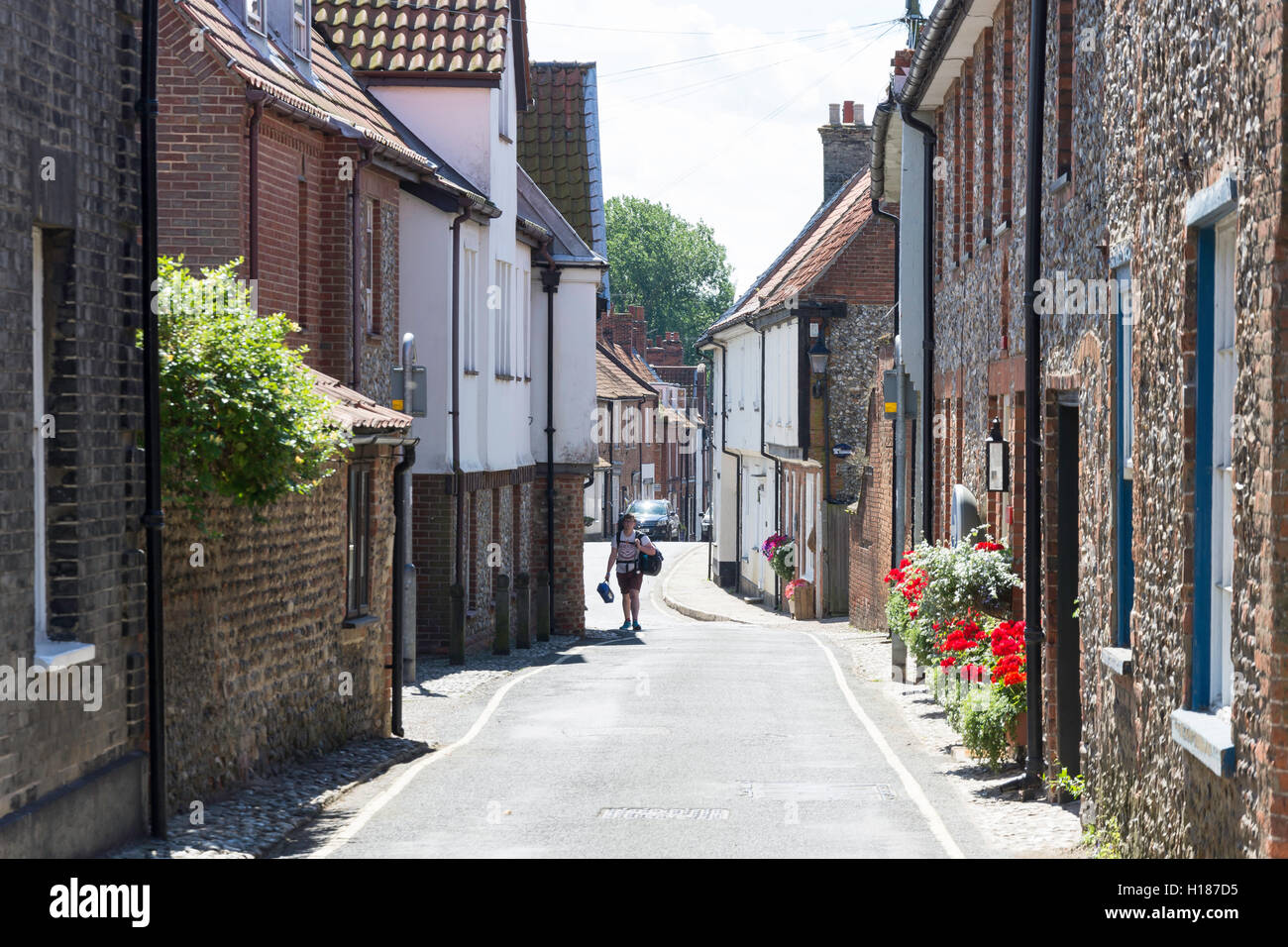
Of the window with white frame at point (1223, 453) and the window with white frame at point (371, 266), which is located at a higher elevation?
the window with white frame at point (371, 266)

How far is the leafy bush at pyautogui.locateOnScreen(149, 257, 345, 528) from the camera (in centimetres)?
998

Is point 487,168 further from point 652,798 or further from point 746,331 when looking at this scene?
point 746,331

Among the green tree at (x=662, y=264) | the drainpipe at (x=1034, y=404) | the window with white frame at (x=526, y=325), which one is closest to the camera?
the drainpipe at (x=1034, y=404)

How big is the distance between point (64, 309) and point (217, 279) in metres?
2.37

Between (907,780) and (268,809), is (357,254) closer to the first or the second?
(268,809)

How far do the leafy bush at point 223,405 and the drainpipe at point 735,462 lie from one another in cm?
3745

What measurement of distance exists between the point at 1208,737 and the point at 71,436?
18.9ft

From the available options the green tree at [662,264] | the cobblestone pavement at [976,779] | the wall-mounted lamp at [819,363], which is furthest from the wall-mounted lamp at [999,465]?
the green tree at [662,264]

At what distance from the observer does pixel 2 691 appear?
7.73 m

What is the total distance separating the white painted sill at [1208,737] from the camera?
21.5 ft

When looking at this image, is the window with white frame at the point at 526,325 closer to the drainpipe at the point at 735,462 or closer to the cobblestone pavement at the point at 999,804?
the cobblestone pavement at the point at 999,804

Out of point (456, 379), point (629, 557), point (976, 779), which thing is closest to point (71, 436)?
point (976, 779)

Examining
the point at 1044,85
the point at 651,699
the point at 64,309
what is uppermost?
the point at 1044,85
